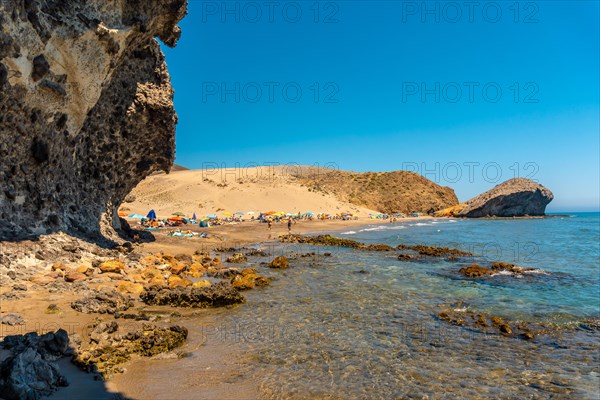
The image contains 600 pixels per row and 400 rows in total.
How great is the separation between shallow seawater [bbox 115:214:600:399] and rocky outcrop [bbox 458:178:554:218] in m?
80.9

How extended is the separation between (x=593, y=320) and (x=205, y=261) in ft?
60.6

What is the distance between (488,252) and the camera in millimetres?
32188

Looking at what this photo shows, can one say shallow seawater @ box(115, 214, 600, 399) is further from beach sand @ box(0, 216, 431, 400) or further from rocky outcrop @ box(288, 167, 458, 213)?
rocky outcrop @ box(288, 167, 458, 213)

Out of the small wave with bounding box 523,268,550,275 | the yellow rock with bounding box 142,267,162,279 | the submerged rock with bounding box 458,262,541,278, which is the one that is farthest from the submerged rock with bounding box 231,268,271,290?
the small wave with bounding box 523,268,550,275

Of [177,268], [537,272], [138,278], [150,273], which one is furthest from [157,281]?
[537,272]

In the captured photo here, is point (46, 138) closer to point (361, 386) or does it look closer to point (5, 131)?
point (5, 131)

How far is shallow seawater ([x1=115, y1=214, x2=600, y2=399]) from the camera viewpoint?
7.78 metres

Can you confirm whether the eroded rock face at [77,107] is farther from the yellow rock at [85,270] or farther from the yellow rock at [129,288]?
the yellow rock at [129,288]

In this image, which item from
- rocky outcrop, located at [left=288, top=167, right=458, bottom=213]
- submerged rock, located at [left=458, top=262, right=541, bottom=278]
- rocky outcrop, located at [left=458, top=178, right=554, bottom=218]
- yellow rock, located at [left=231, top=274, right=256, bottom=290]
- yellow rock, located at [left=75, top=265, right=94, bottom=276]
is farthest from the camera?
rocky outcrop, located at [left=288, top=167, right=458, bottom=213]

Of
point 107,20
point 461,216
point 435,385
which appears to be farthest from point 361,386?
point 461,216

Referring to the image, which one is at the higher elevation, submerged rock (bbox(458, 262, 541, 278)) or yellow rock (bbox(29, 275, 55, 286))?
yellow rock (bbox(29, 275, 55, 286))

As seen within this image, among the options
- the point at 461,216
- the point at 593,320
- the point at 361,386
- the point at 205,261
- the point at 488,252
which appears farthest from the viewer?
the point at 461,216

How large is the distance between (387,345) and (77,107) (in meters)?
16.4

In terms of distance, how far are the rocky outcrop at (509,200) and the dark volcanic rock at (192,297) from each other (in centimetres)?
9219
